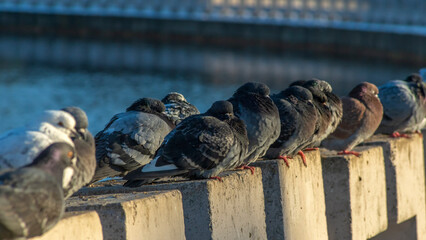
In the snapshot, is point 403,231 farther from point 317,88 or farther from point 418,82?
point 418,82

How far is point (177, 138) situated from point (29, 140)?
233 centimetres

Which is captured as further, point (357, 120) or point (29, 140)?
point (357, 120)

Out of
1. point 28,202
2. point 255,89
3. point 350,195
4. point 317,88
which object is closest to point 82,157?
point 28,202

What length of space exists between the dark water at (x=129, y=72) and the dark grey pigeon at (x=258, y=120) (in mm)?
20919

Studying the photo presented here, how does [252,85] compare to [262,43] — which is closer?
[252,85]

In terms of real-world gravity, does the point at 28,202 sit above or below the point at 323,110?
A: below

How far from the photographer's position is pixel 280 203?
8.33m

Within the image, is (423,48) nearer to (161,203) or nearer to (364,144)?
(364,144)

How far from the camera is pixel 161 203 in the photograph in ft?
21.8

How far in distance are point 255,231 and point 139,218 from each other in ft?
5.55

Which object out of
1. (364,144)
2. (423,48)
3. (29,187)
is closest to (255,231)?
(29,187)

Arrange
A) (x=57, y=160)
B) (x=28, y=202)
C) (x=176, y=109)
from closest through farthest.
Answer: (x=28, y=202) → (x=57, y=160) → (x=176, y=109)

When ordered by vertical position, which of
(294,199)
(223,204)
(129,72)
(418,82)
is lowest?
(294,199)

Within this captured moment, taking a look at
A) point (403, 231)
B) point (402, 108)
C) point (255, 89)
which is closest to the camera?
point (255, 89)
